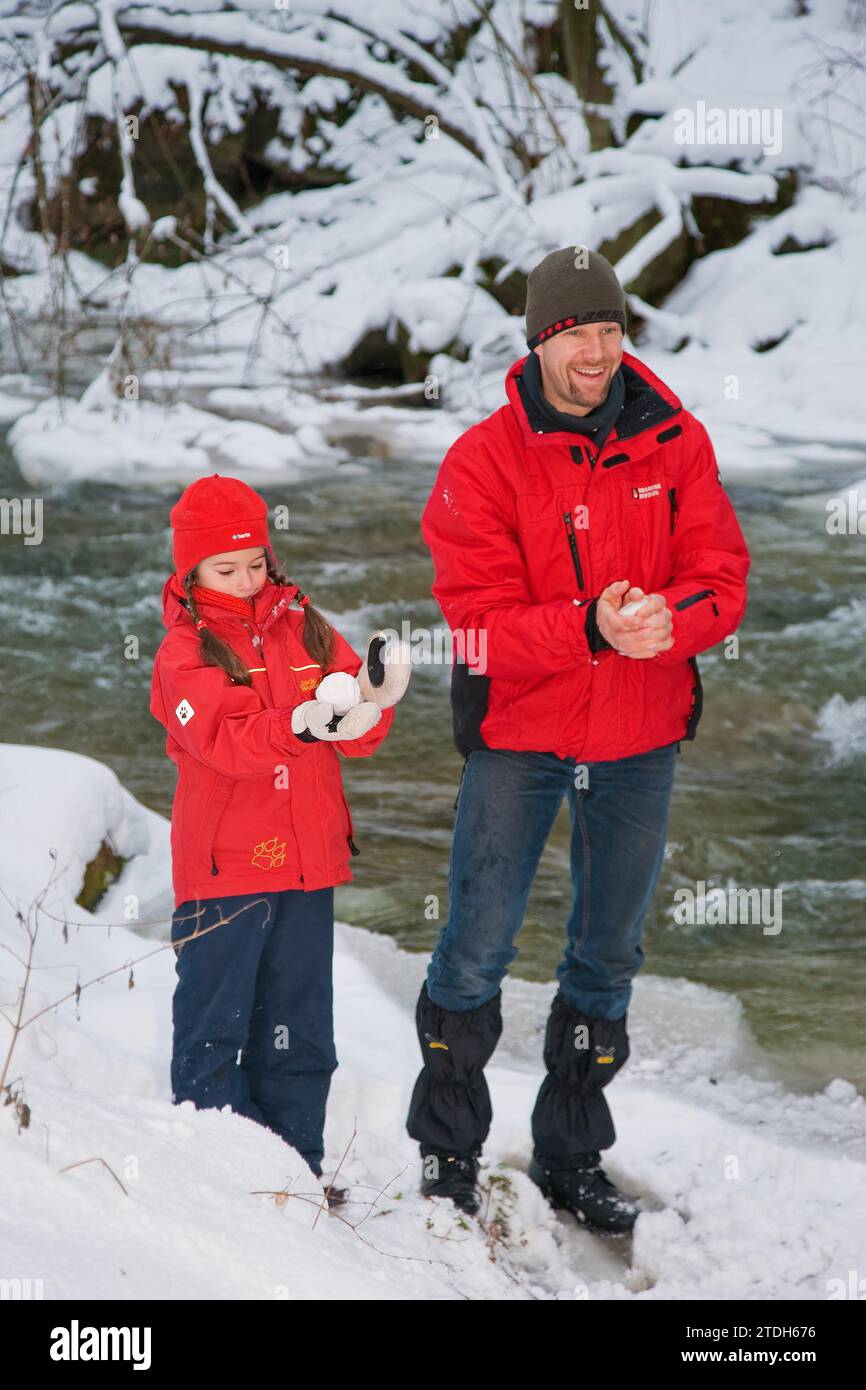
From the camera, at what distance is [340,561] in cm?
827

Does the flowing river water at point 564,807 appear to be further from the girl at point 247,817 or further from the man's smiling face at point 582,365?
the man's smiling face at point 582,365

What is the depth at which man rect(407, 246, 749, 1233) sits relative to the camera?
277cm

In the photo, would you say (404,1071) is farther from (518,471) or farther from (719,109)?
(719,109)

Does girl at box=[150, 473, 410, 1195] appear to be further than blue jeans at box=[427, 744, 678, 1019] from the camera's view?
No

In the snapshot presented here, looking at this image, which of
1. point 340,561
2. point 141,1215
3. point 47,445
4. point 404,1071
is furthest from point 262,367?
point 141,1215

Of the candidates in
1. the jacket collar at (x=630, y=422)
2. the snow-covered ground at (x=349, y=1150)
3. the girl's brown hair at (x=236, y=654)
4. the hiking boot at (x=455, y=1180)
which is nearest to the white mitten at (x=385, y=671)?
the girl's brown hair at (x=236, y=654)

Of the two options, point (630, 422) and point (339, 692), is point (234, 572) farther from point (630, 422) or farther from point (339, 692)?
point (630, 422)

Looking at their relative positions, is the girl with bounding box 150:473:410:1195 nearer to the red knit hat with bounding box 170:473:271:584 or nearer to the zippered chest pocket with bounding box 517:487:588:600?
the red knit hat with bounding box 170:473:271:584

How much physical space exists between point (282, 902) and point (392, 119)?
1552 centimetres

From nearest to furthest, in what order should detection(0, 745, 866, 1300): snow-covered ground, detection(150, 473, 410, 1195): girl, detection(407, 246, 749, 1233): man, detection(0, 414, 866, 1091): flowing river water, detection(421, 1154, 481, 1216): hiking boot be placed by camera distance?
detection(0, 745, 866, 1300): snow-covered ground → detection(150, 473, 410, 1195): girl → detection(407, 246, 749, 1233): man → detection(421, 1154, 481, 1216): hiking boot → detection(0, 414, 866, 1091): flowing river water

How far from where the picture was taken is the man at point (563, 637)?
277 centimetres

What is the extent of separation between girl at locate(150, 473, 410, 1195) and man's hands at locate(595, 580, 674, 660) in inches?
15.6

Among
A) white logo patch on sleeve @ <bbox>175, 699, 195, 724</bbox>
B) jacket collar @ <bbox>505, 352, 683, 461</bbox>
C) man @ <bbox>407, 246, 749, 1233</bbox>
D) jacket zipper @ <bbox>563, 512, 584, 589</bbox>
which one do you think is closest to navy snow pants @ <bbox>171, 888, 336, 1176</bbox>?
man @ <bbox>407, 246, 749, 1233</bbox>

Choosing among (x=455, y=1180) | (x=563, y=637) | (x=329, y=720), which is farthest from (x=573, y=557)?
(x=455, y=1180)
